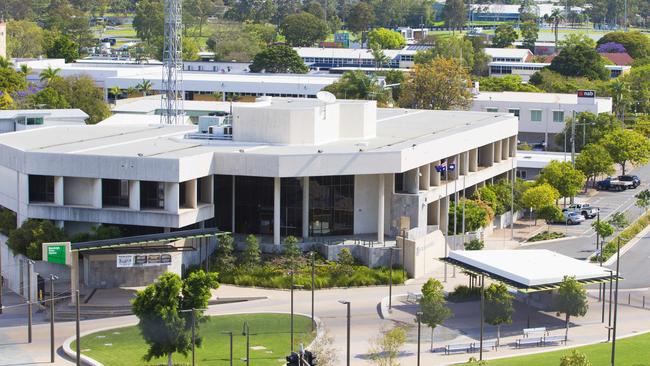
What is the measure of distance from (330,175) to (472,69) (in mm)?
111656

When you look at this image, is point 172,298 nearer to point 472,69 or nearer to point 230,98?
point 230,98

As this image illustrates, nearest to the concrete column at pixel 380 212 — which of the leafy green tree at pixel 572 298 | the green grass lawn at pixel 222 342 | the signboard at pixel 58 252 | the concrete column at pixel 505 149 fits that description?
the green grass lawn at pixel 222 342

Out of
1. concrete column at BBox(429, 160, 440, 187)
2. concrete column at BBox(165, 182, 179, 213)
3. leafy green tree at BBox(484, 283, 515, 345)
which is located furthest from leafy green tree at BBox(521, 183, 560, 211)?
leafy green tree at BBox(484, 283, 515, 345)

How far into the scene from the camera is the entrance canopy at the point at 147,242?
63.9m

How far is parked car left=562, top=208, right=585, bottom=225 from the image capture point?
8675cm

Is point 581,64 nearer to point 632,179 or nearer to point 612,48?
point 612,48

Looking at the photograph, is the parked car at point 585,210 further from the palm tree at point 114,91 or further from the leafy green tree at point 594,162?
the palm tree at point 114,91

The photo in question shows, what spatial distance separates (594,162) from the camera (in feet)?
322

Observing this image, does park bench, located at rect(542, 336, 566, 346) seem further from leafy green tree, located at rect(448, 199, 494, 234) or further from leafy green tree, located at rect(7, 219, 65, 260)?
leafy green tree, located at rect(7, 219, 65, 260)

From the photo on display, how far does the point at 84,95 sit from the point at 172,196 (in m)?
55.1

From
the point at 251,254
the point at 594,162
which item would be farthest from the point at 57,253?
the point at 594,162

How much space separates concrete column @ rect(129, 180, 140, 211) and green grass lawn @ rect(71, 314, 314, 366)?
9.04 metres

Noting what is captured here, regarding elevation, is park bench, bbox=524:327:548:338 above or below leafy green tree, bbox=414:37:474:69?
below

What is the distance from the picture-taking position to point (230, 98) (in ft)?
452
